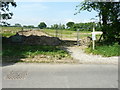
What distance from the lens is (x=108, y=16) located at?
14836mm

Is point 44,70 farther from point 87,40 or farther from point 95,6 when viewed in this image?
point 87,40

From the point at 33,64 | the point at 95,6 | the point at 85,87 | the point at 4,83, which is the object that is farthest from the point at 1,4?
the point at 85,87

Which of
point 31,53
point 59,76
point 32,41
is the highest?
point 32,41

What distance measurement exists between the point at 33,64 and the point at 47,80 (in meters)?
2.50

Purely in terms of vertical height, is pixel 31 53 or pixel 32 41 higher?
pixel 32 41

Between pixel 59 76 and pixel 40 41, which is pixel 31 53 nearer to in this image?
pixel 59 76

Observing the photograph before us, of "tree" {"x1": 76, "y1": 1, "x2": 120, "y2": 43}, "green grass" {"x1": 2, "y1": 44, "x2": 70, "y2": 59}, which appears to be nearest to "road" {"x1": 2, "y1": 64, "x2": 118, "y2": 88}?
"green grass" {"x1": 2, "y1": 44, "x2": 70, "y2": 59}

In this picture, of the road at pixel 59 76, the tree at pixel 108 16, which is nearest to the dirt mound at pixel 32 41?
the tree at pixel 108 16

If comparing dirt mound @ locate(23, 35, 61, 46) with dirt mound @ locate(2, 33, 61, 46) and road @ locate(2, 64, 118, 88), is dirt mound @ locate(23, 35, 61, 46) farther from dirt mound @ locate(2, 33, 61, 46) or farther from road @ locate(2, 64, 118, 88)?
road @ locate(2, 64, 118, 88)

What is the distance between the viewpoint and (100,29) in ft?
52.0

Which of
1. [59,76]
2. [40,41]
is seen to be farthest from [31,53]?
[40,41]

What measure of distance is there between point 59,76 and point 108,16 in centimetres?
958

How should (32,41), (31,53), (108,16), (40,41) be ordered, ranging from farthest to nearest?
(32,41), (40,41), (108,16), (31,53)

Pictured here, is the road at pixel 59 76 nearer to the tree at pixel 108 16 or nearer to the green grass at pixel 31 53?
the green grass at pixel 31 53
